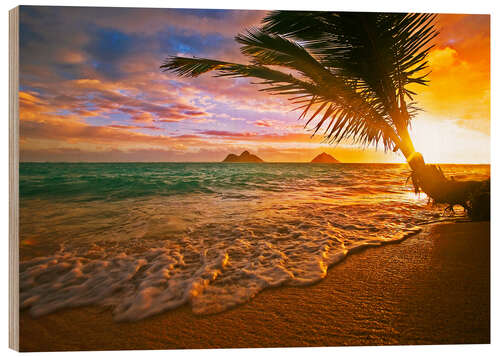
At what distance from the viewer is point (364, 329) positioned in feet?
5.07

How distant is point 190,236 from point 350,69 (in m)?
2.31

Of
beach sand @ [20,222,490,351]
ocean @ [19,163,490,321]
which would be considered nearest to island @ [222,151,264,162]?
ocean @ [19,163,490,321]

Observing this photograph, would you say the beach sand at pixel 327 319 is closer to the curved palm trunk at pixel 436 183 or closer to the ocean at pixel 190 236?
the ocean at pixel 190 236

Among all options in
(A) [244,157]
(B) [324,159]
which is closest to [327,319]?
(B) [324,159]

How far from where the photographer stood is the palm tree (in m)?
2.12

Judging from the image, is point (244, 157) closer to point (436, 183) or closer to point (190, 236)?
point (190, 236)

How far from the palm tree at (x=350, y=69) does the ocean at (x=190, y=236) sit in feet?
1.86

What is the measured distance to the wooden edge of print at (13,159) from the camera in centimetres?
167

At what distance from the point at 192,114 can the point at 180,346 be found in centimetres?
197

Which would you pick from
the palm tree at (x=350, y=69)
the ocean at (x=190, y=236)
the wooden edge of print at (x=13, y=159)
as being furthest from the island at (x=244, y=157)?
the wooden edge of print at (x=13, y=159)

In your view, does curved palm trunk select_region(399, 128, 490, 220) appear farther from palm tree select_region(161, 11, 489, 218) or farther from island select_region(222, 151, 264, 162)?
island select_region(222, 151, 264, 162)

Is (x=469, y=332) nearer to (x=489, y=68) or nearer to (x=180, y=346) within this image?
(x=180, y=346)

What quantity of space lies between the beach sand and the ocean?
0.08m
